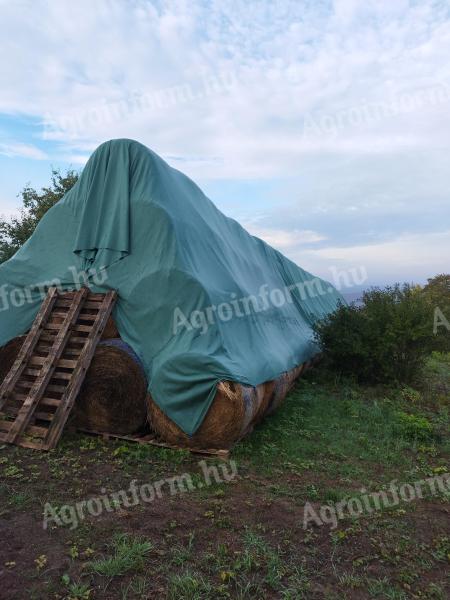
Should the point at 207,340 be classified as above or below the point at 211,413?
above

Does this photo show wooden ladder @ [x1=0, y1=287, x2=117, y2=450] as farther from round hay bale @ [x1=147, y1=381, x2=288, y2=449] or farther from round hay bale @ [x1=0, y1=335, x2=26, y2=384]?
round hay bale @ [x1=147, y1=381, x2=288, y2=449]

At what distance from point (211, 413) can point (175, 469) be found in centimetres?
73

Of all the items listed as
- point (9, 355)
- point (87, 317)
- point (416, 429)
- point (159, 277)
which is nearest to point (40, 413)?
point (87, 317)

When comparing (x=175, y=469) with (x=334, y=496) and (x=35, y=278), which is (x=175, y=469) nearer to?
(x=334, y=496)

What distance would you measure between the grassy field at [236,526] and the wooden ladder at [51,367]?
1.08 feet

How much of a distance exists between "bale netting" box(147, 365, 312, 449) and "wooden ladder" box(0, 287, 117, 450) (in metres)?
1.10

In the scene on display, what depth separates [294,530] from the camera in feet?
12.5

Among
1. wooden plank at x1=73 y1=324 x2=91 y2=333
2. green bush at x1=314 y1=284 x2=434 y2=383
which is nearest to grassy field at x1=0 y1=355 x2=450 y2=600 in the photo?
wooden plank at x1=73 y1=324 x2=91 y2=333

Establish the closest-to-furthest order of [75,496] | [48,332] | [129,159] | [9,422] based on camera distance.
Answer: [75,496] → [9,422] → [48,332] → [129,159]

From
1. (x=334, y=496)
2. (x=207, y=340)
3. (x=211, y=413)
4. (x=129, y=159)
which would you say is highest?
(x=129, y=159)

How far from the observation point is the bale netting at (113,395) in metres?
→ 5.94

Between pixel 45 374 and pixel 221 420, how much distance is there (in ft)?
7.83

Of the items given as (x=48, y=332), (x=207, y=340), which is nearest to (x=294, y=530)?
(x=207, y=340)

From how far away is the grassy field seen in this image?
3.10 meters
